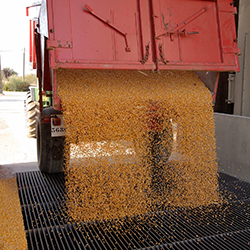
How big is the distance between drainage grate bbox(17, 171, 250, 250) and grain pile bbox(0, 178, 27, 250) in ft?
0.29

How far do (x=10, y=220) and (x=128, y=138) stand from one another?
1.49m

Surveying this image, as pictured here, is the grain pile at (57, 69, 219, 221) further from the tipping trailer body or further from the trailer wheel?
the trailer wheel

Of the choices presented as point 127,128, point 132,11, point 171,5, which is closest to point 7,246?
point 127,128

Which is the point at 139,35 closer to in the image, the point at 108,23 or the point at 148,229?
the point at 108,23

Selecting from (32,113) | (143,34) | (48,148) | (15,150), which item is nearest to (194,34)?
(143,34)

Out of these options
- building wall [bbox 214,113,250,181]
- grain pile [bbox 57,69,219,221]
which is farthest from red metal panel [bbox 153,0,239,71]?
building wall [bbox 214,113,250,181]

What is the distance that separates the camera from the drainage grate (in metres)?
2.72

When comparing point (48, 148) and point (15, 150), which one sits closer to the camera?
point (48, 148)

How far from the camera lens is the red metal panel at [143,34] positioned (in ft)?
10.4

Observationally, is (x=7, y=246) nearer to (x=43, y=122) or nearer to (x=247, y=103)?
(x=43, y=122)

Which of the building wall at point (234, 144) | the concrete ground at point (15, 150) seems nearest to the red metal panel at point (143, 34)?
the building wall at point (234, 144)

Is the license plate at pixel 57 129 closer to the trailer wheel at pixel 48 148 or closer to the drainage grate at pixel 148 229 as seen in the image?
the trailer wheel at pixel 48 148

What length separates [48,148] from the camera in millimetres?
4512

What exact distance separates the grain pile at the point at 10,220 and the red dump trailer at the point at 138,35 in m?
0.99
